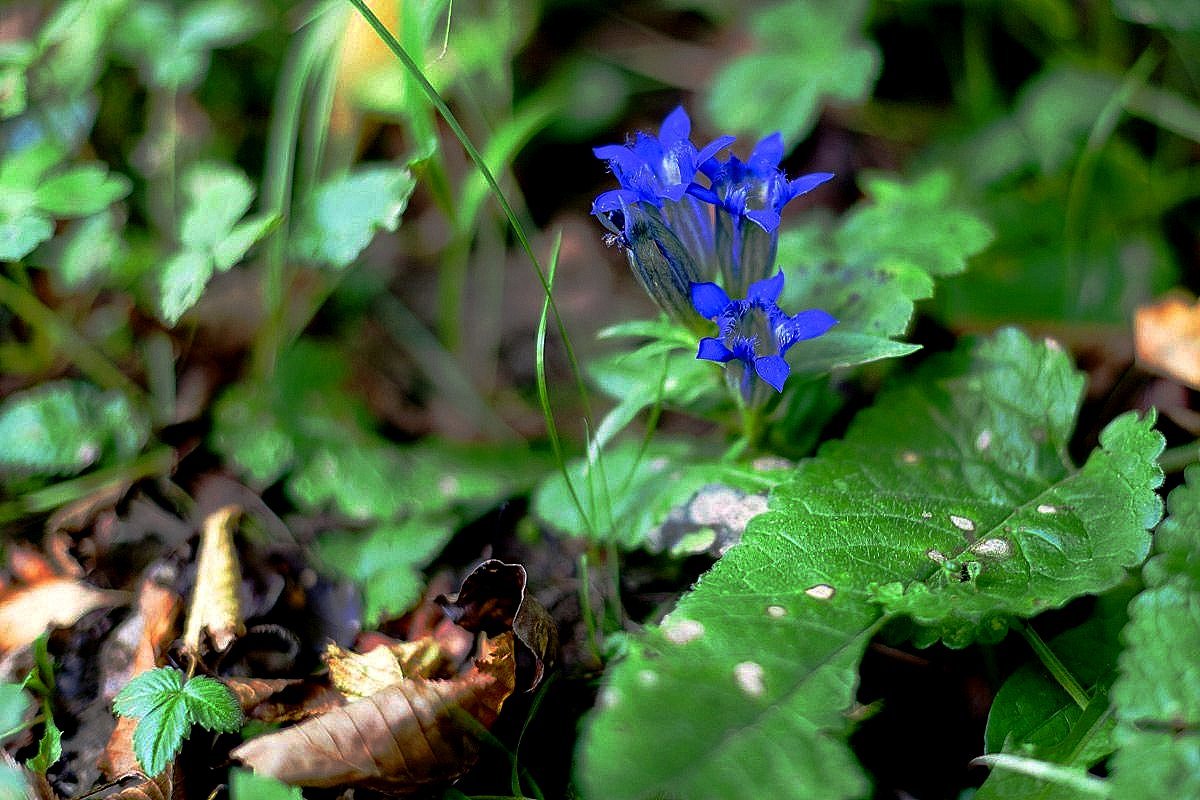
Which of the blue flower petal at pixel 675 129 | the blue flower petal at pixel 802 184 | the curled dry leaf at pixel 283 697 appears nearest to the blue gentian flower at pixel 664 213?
the blue flower petal at pixel 675 129

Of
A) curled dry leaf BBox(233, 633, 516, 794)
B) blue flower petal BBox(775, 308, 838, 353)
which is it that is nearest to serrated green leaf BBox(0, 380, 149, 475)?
curled dry leaf BBox(233, 633, 516, 794)

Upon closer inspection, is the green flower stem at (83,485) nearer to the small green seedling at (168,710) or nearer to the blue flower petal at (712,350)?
the small green seedling at (168,710)

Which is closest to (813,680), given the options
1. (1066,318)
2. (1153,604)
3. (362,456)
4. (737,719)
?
(737,719)

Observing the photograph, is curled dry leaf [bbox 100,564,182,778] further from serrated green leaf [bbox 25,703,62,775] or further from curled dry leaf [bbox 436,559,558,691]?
curled dry leaf [bbox 436,559,558,691]

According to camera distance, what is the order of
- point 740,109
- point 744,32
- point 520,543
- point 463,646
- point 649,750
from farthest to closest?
point 744,32
point 740,109
point 520,543
point 463,646
point 649,750

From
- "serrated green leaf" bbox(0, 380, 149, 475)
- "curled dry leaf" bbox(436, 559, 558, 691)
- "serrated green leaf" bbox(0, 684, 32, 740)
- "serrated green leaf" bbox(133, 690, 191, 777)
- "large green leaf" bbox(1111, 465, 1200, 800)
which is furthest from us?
"serrated green leaf" bbox(0, 380, 149, 475)

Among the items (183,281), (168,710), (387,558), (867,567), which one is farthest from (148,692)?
(867,567)

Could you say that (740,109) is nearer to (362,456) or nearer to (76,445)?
(362,456)
